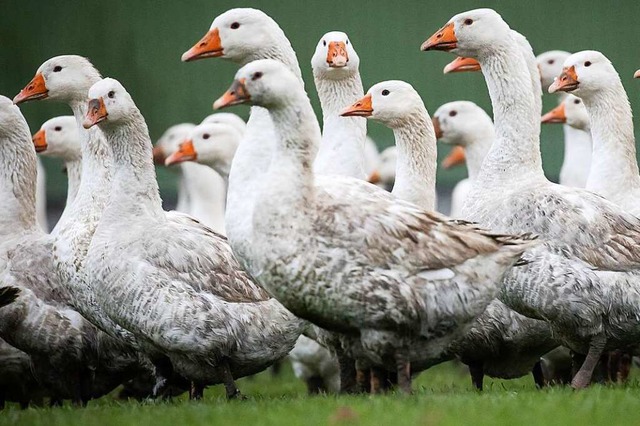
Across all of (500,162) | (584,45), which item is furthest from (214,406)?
(584,45)

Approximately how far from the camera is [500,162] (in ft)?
33.7

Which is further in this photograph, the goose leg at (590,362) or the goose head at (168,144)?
the goose head at (168,144)

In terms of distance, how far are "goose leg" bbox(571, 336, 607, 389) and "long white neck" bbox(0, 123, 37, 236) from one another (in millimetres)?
4820

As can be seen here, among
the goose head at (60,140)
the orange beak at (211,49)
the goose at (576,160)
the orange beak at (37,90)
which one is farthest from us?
the goose at (576,160)

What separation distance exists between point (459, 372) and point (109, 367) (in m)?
5.34

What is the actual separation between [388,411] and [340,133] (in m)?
4.15

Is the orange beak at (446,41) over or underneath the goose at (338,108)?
over

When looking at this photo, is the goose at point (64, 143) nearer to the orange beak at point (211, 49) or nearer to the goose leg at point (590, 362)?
the orange beak at point (211, 49)

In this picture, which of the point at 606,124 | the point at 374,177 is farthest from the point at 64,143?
the point at 606,124

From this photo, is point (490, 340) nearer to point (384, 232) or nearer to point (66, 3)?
point (384, 232)

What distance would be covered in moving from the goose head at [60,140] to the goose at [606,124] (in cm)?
438

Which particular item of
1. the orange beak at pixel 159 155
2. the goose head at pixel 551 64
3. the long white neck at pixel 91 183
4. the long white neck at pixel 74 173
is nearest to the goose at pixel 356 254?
the long white neck at pixel 91 183

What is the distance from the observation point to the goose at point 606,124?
11102mm

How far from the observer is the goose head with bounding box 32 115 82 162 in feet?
41.0
